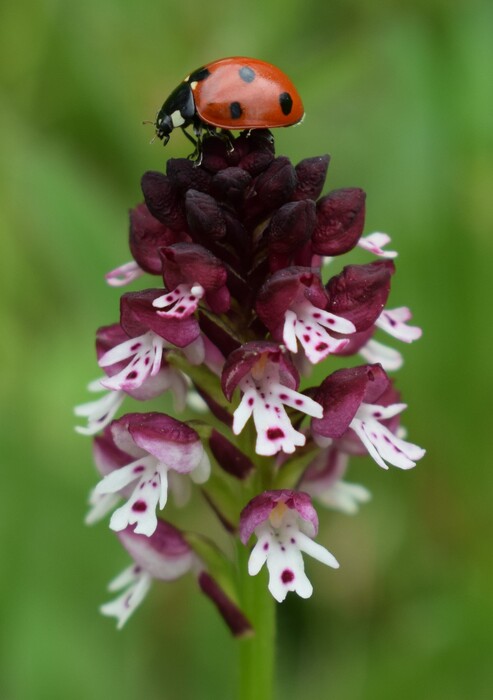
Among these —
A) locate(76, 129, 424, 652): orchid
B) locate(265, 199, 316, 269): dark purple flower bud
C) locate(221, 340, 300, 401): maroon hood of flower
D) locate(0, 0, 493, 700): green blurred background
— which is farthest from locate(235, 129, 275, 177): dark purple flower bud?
locate(0, 0, 493, 700): green blurred background

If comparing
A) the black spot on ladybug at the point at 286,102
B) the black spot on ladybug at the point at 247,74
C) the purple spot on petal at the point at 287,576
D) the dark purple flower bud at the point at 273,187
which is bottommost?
the purple spot on petal at the point at 287,576

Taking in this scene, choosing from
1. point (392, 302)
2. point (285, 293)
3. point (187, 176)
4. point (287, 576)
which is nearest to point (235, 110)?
point (187, 176)

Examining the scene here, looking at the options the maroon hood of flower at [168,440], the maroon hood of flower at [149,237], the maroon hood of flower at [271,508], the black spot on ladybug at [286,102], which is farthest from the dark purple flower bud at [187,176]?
the maroon hood of flower at [271,508]

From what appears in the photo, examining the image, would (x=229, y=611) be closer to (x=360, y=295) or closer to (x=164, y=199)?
(x=360, y=295)

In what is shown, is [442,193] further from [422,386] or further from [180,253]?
[180,253]

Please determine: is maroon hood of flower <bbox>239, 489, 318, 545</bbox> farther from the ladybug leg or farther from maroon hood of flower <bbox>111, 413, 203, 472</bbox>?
the ladybug leg

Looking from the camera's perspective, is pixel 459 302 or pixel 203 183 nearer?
pixel 203 183

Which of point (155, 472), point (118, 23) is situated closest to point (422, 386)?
point (155, 472)

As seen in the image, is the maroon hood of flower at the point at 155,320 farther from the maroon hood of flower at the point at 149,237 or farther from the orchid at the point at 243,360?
the maroon hood of flower at the point at 149,237
